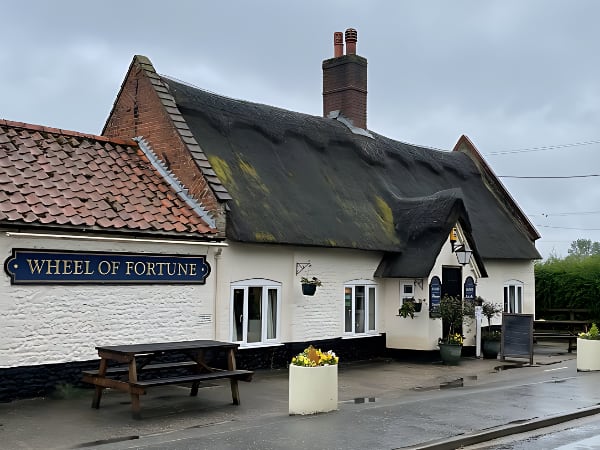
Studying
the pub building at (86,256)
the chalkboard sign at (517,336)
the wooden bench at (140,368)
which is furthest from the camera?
the chalkboard sign at (517,336)

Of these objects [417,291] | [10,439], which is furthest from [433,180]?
[10,439]

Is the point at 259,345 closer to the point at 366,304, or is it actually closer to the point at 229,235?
the point at 229,235

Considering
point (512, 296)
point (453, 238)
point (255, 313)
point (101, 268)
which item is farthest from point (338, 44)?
point (101, 268)

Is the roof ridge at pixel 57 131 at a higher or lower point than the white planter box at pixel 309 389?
higher

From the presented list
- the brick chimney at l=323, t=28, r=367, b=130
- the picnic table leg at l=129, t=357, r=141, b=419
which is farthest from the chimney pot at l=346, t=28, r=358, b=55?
the picnic table leg at l=129, t=357, r=141, b=419

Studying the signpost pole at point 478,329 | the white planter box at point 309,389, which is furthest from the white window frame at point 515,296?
the white planter box at point 309,389

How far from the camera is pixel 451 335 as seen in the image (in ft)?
62.1

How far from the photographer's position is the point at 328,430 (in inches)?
388

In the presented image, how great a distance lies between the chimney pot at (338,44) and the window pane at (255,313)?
11873 millimetres

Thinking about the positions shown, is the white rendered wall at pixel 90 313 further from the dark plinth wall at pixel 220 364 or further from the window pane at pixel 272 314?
the window pane at pixel 272 314

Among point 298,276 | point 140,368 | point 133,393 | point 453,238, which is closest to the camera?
point 133,393

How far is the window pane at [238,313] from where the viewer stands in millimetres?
15469

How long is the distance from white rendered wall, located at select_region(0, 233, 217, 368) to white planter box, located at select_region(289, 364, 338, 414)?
3.79 metres

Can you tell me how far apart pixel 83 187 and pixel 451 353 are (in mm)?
10142
